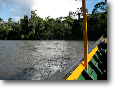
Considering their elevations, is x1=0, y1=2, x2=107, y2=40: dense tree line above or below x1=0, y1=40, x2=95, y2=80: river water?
above

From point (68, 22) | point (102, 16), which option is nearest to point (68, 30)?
point (68, 22)

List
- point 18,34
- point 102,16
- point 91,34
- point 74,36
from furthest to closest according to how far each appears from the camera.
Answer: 1. point 18,34
2. point 74,36
3. point 91,34
4. point 102,16

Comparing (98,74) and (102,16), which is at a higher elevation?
(102,16)

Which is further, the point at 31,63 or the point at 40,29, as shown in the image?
the point at 40,29

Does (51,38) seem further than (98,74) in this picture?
Yes

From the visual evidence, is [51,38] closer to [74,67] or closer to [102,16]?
[102,16]

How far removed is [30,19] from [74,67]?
59.3 m

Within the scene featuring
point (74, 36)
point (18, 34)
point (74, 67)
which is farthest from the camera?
point (18, 34)

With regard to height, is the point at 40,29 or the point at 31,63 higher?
the point at 40,29

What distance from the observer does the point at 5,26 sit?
194 feet

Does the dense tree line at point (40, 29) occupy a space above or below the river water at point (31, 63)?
above

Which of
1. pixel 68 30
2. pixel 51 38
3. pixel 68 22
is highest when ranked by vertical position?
pixel 68 22

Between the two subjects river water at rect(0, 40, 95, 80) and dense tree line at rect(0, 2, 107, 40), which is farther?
dense tree line at rect(0, 2, 107, 40)

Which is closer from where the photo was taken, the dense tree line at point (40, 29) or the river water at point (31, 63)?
the river water at point (31, 63)
